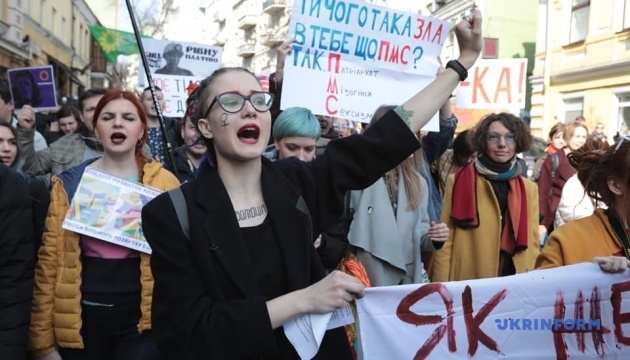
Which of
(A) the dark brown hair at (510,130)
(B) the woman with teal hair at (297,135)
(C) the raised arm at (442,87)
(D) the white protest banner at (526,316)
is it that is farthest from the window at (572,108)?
(C) the raised arm at (442,87)

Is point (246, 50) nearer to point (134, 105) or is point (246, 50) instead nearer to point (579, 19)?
point (579, 19)

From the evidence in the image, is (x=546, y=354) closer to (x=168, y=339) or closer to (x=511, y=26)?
(x=168, y=339)

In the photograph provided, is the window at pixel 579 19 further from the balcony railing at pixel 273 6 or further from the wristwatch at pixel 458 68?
the balcony railing at pixel 273 6

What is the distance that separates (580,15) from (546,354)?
19152 mm

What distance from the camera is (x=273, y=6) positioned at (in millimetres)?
56438

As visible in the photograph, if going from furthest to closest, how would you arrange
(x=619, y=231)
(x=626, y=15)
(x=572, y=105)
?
(x=572, y=105), (x=626, y=15), (x=619, y=231)

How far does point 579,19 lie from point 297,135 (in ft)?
59.7

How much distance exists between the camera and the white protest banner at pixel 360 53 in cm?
475

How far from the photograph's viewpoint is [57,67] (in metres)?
27.3

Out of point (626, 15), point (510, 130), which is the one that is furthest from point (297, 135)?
point (626, 15)

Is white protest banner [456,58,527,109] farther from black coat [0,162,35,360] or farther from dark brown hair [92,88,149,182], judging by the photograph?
black coat [0,162,35,360]

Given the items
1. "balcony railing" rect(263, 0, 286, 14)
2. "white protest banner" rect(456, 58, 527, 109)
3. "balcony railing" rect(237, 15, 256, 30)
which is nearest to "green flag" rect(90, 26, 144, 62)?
"white protest banner" rect(456, 58, 527, 109)

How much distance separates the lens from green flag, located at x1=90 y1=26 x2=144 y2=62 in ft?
51.7

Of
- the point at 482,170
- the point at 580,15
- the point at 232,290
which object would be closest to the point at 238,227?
the point at 232,290
